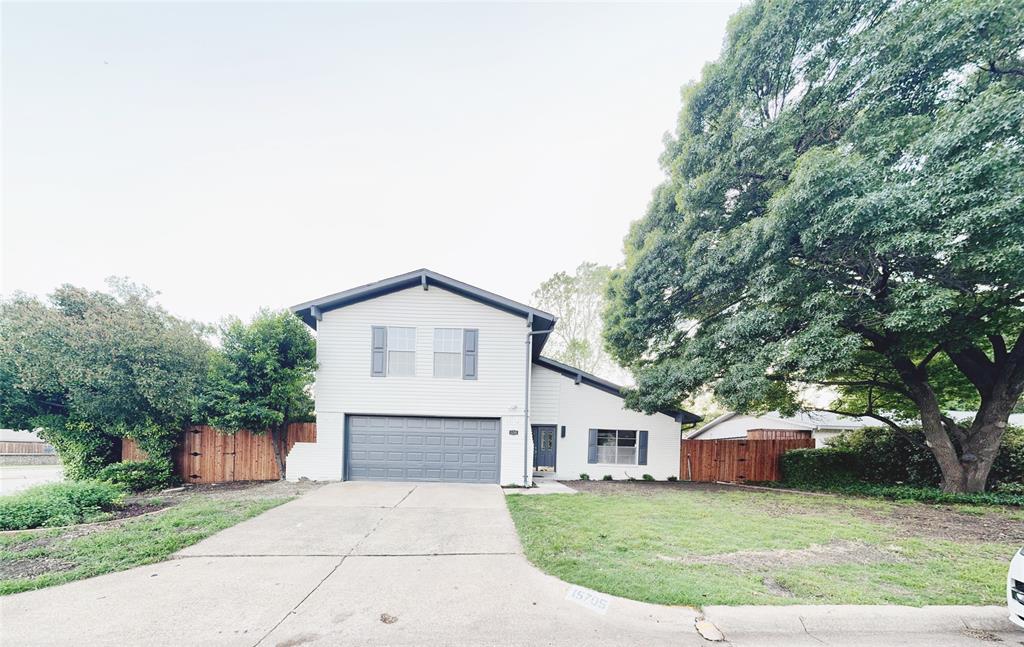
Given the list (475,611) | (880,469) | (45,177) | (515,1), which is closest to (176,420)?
(45,177)

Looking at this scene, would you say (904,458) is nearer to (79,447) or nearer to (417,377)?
(417,377)

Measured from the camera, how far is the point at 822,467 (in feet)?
40.4

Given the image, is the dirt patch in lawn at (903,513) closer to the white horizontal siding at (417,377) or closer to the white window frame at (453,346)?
the white horizontal siding at (417,377)

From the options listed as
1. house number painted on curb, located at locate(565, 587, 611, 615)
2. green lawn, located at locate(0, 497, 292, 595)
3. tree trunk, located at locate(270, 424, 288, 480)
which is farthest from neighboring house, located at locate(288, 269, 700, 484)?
house number painted on curb, located at locate(565, 587, 611, 615)

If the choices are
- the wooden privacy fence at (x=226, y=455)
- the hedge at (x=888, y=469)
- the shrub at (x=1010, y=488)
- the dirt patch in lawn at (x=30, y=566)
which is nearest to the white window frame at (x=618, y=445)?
the hedge at (x=888, y=469)

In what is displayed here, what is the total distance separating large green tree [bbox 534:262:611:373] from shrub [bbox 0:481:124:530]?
2053 cm

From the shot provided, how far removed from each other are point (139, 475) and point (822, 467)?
1978 cm

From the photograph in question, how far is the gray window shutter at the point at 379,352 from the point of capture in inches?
439

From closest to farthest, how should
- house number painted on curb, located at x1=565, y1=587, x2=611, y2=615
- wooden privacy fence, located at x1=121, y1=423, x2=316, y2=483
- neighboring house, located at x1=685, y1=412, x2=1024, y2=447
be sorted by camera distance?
house number painted on curb, located at x1=565, y1=587, x2=611, y2=615
wooden privacy fence, located at x1=121, y1=423, x2=316, y2=483
neighboring house, located at x1=685, y1=412, x2=1024, y2=447

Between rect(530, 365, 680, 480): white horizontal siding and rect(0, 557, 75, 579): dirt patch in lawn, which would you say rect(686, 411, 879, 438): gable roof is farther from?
rect(0, 557, 75, 579): dirt patch in lawn

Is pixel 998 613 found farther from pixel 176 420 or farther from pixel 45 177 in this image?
pixel 45 177

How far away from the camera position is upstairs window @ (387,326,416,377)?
1123cm

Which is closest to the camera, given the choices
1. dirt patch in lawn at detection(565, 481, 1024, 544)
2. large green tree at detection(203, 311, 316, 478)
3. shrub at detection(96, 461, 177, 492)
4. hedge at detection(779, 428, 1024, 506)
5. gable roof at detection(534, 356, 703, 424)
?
→ dirt patch in lawn at detection(565, 481, 1024, 544)

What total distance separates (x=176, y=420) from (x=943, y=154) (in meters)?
18.7
